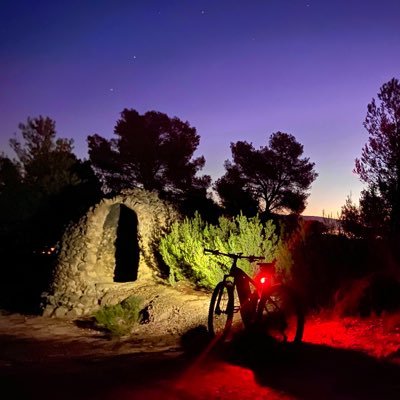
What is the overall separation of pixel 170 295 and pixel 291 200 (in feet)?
64.9

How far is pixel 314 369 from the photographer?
16.0 ft

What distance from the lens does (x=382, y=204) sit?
1248cm

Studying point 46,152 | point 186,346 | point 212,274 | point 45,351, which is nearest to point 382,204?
point 212,274

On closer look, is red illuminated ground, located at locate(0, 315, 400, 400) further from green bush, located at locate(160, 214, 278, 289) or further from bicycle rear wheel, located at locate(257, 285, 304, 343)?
green bush, located at locate(160, 214, 278, 289)

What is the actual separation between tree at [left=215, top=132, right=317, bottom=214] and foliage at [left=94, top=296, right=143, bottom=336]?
19.1m

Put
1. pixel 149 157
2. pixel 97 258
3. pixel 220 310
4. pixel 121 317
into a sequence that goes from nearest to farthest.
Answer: pixel 220 310 → pixel 121 317 → pixel 97 258 → pixel 149 157

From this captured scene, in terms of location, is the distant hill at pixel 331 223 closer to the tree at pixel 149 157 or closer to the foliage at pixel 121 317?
the foliage at pixel 121 317

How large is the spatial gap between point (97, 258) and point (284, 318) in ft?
21.7

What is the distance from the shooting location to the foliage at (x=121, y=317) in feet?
27.8

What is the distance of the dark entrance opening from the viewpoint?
13.1m

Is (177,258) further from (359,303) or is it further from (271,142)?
(271,142)

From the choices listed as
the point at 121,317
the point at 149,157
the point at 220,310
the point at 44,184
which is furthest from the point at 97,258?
the point at 149,157

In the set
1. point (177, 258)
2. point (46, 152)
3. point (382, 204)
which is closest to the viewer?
point (177, 258)

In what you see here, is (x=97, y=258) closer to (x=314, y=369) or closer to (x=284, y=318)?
(x=284, y=318)
